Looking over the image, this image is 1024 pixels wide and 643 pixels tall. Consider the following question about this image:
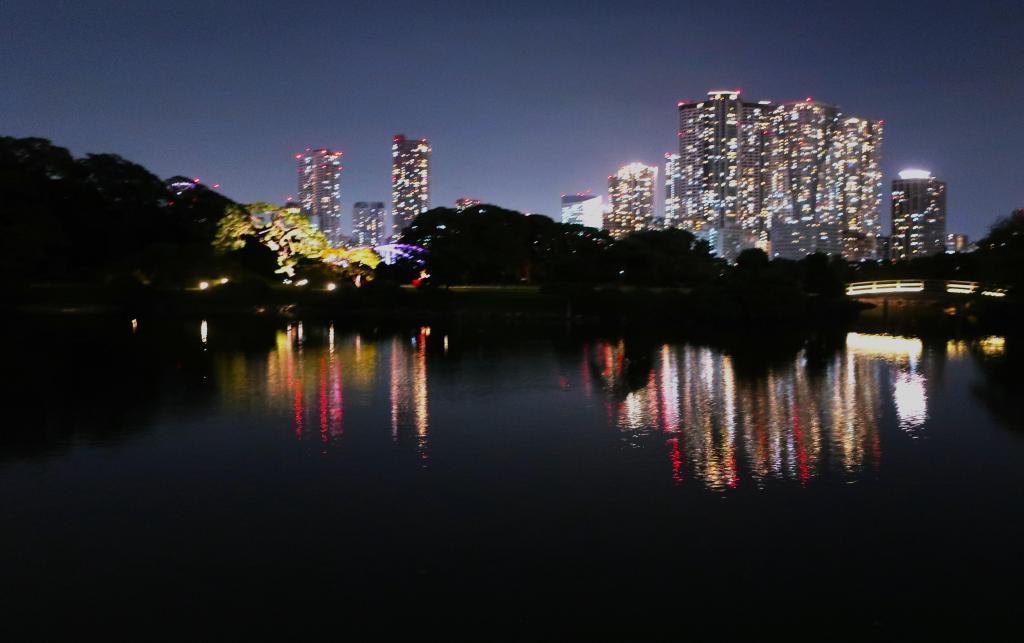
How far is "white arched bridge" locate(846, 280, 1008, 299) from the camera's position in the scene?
4459 centimetres

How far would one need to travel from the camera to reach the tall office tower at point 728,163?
187750mm

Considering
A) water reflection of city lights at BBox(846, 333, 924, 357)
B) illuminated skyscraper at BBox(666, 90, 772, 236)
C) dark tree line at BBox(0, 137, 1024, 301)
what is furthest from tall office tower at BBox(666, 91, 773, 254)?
water reflection of city lights at BBox(846, 333, 924, 357)

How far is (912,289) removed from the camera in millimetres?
46594

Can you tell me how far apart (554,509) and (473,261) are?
50.8 m

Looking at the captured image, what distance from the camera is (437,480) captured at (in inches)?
419

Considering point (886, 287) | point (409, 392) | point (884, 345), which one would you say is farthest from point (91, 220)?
point (886, 287)

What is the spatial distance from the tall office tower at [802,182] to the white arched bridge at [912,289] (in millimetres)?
136740

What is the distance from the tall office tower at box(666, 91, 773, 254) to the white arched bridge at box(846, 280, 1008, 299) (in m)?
136

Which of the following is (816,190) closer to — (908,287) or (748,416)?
(908,287)

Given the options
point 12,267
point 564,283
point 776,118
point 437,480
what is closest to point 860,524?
point 437,480

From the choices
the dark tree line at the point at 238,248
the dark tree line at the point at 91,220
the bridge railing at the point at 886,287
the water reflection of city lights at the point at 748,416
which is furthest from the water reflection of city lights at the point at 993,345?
the dark tree line at the point at 91,220

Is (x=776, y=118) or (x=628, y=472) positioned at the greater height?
(x=776, y=118)

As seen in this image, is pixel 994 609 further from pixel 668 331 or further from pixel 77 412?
pixel 668 331

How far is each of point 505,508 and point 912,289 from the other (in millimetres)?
43336
